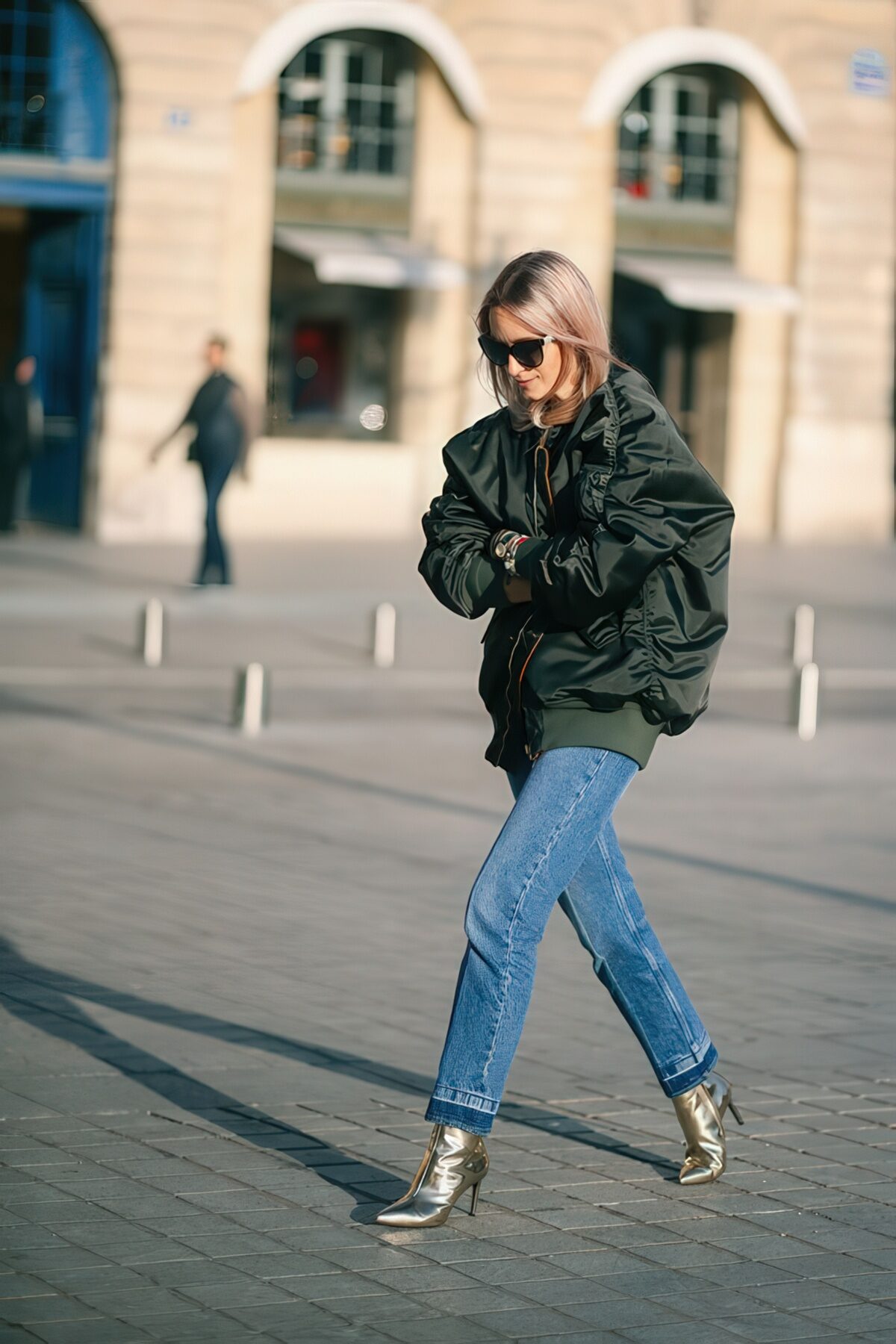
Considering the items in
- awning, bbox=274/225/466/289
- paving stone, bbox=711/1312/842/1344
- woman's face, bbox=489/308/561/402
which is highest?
awning, bbox=274/225/466/289

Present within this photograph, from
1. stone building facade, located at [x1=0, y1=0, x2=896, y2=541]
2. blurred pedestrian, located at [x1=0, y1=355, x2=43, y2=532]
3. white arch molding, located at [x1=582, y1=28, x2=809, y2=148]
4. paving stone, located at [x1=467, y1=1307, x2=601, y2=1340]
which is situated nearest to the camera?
paving stone, located at [x1=467, y1=1307, x2=601, y2=1340]

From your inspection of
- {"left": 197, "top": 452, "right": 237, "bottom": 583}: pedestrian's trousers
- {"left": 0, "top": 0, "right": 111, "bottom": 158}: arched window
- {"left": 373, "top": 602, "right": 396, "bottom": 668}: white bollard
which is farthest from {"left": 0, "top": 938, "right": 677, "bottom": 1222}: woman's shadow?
{"left": 0, "top": 0, "right": 111, "bottom": 158}: arched window

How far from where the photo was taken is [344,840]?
8773mm

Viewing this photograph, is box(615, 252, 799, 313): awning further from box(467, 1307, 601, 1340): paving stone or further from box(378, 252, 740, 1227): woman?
box(467, 1307, 601, 1340): paving stone

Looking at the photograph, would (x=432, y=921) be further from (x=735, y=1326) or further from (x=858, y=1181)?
(x=735, y=1326)

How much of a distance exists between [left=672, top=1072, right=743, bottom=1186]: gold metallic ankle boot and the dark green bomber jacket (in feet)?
2.38

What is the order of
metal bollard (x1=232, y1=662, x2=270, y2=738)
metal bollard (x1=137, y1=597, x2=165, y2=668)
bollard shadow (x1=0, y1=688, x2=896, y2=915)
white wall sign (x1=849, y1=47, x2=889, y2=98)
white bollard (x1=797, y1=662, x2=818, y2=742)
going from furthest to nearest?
1. white wall sign (x1=849, y1=47, x2=889, y2=98)
2. metal bollard (x1=137, y1=597, x2=165, y2=668)
3. white bollard (x1=797, y1=662, x2=818, y2=742)
4. metal bollard (x1=232, y1=662, x2=270, y2=738)
5. bollard shadow (x1=0, y1=688, x2=896, y2=915)

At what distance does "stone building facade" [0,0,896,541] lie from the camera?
25141 mm

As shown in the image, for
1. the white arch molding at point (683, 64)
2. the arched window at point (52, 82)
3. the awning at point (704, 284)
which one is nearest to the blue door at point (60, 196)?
the arched window at point (52, 82)

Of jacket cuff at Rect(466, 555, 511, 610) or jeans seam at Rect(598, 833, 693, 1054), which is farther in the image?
jeans seam at Rect(598, 833, 693, 1054)

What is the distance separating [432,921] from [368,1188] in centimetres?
278

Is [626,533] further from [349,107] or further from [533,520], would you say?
[349,107]

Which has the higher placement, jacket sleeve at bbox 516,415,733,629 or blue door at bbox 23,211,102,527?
blue door at bbox 23,211,102,527

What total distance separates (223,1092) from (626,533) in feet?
5.77
